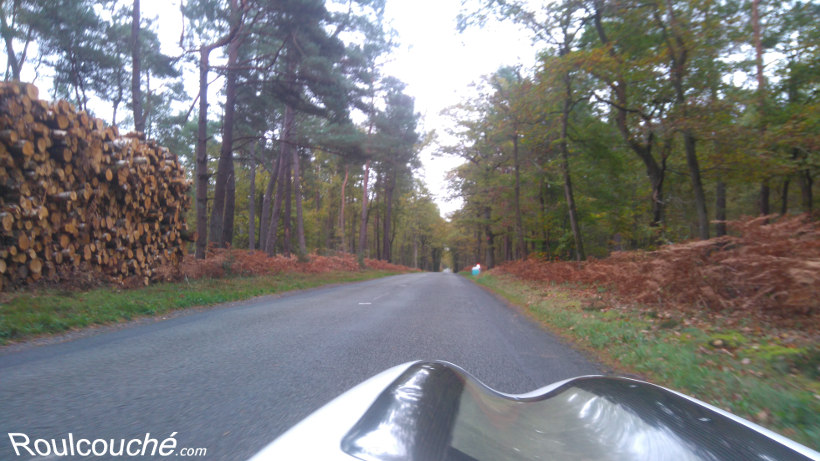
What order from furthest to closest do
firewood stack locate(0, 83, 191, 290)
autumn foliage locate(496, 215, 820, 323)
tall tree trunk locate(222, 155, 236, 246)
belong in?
1. tall tree trunk locate(222, 155, 236, 246)
2. firewood stack locate(0, 83, 191, 290)
3. autumn foliage locate(496, 215, 820, 323)

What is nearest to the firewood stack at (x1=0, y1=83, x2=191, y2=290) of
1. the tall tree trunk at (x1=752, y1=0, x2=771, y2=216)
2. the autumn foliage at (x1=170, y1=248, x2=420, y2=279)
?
the autumn foliage at (x1=170, y1=248, x2=420, y2=279)

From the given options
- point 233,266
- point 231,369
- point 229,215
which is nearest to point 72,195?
point 233,266

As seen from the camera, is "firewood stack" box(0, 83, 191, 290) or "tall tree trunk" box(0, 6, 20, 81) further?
"tall tree trunk" box(0, 6, 20, 81)

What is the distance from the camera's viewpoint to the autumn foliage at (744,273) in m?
6.05

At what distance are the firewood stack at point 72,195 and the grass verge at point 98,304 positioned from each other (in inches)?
32.8

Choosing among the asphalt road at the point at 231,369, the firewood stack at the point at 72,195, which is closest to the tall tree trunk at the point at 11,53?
the firewood stack at the point at 72,195

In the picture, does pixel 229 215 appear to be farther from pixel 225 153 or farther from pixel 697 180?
pixel 697 180

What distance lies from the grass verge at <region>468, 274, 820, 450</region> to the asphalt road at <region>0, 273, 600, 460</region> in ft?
2.09

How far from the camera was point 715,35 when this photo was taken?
36.2ft

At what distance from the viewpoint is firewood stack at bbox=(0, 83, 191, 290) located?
8.28 meters

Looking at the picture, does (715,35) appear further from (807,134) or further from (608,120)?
(608,120)

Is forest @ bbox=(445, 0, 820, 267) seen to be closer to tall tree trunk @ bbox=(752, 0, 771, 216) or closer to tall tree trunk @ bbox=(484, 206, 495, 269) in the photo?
tall tree trunk @ bbox=(752, 0, 771, 216)

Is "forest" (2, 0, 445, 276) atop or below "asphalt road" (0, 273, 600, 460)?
atop

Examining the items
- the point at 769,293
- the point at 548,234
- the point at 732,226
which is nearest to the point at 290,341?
the point at 769,293
